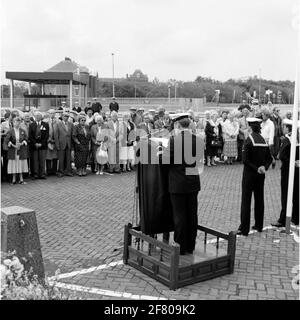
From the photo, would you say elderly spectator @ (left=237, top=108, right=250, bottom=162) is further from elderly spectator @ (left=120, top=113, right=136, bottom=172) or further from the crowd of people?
elderly spectator @ (left=120, top=113, right=136, bottom=172)

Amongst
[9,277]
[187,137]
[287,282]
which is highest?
[187,137]

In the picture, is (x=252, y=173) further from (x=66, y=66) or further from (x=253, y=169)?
(x=66, y=66)

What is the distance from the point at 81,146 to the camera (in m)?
14.5

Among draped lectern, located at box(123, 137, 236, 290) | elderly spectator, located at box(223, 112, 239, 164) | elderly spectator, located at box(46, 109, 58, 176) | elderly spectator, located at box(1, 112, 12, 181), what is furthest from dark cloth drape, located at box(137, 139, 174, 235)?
elderly spectator, located at box(223, 112, 239, 164)

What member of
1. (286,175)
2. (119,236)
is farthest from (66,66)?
(119,236)

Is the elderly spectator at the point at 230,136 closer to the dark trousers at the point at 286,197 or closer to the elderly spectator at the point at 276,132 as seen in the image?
the elderly spectator at the point at 276,132

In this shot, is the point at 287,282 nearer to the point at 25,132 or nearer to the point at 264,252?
the point at 264,252

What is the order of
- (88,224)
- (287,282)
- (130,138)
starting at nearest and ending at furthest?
(287,282) < (88,224) < (130,138)

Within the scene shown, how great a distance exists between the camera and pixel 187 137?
6.09 meters

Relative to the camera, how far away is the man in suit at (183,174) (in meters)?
6.04

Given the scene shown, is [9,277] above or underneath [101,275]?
above

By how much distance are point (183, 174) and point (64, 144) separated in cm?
868

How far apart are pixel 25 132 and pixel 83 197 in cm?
312

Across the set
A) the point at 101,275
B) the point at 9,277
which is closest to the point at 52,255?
the point at 101,275
